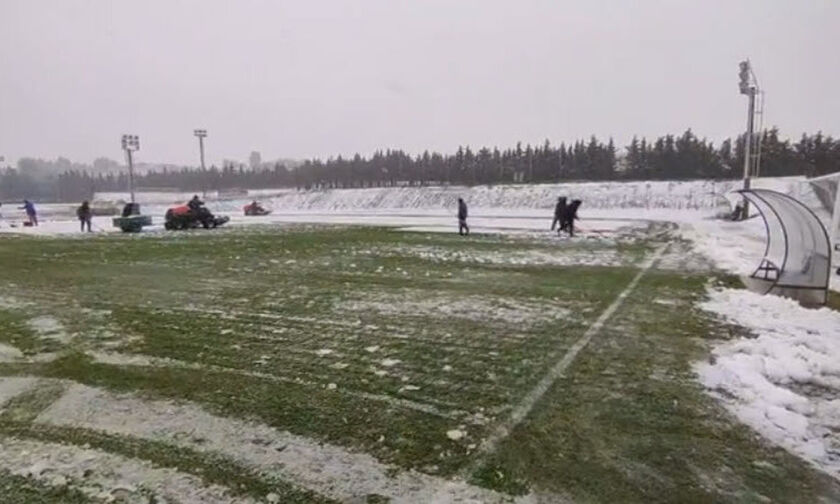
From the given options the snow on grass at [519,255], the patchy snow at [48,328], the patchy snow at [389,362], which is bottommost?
the snow on grass at [519,255]

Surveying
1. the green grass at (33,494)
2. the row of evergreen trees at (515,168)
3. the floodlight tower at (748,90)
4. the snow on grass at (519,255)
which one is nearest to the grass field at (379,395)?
the green grass at (33,494)

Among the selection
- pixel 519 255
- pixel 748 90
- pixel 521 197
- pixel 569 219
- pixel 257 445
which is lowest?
pixel 519 255

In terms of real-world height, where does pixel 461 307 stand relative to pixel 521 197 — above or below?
below

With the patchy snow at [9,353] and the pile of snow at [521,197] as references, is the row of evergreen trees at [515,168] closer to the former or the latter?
the pile of snow at [521,197]

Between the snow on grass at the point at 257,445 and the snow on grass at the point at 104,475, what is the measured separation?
33 cm

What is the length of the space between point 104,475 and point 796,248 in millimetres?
11872

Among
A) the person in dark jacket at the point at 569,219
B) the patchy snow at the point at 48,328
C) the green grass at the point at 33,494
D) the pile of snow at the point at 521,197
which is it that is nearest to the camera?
the green grass at the point at 33,494

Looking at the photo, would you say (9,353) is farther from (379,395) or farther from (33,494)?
(379,395)

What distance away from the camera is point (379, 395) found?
4.75m

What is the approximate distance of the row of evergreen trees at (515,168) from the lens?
240 ft

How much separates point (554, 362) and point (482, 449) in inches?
88.2

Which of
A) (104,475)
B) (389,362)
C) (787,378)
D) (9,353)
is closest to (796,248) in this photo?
(787,378)

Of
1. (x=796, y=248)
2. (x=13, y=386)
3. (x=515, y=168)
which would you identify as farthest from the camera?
(x=515, y=168)

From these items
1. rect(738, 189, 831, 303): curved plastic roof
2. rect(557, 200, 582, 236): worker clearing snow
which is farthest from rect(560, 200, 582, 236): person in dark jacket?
rect(738, 189, 831, 303): curved plastic roof
